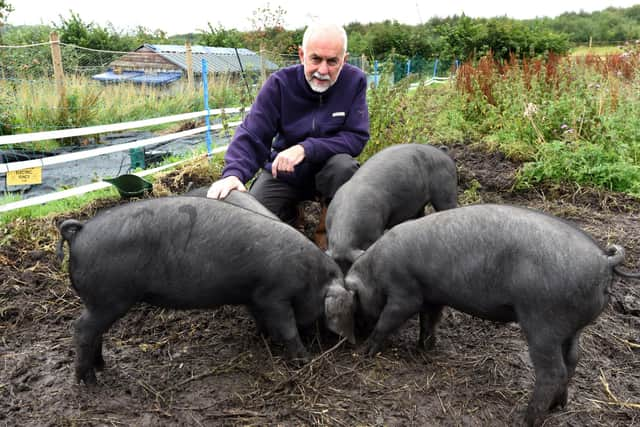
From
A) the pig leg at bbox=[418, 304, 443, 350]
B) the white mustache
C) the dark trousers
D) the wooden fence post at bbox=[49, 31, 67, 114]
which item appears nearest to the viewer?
the pig leg at bbox=[418, 304, 443, 350]

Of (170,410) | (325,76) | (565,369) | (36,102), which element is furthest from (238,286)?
(36,102)

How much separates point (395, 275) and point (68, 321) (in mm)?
2301

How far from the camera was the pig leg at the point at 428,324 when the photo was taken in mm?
3342

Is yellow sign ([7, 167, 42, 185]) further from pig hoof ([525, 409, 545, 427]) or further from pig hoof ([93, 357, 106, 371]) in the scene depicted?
pig hoof ([525, 409, 545, 427])

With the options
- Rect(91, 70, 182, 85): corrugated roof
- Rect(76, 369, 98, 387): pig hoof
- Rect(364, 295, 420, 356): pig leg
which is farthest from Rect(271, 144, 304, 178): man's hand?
Rect(91, 70, 182, 85): corrugated roof

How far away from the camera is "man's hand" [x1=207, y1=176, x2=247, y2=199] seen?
12.6ft

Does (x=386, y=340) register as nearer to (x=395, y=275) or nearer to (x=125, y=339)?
(x=395, y=275)

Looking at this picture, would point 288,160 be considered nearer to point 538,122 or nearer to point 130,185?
point 130,185

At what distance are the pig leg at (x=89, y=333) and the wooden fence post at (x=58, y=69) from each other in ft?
26.7

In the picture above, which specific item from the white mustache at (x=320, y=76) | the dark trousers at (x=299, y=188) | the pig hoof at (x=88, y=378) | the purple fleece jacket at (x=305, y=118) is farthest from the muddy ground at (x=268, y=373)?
the white mustache at (x=320, y=76)

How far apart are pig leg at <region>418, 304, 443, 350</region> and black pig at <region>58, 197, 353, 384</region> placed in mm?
489

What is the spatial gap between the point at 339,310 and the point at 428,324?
24.2 inches

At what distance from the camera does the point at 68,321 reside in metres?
3.71

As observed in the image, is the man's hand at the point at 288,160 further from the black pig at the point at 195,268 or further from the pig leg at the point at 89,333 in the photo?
the pig leg at the point at 89,333
